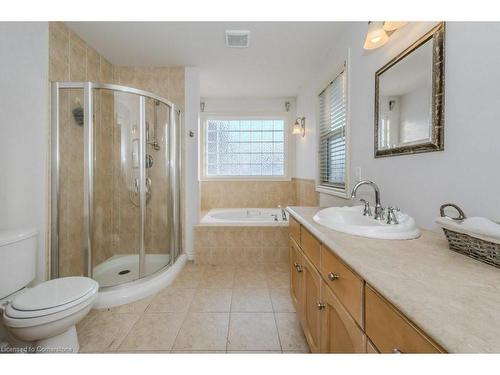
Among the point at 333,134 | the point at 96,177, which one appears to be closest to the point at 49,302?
the point at 96,177

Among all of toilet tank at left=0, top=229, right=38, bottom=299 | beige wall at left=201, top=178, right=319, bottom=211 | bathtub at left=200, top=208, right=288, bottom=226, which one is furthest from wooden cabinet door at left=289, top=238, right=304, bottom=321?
beige wall at left=201, top=178, right=319, bottom=211

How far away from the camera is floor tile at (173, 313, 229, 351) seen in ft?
4.66

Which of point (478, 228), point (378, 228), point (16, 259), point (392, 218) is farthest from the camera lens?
point (16, 259)

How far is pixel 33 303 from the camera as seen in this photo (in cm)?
120

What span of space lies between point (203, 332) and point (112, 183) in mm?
1525

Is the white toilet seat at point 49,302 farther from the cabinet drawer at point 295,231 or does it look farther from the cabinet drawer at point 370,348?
the cabinet drawer at point 370,348

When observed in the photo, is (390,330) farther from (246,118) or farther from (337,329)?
(246,118)

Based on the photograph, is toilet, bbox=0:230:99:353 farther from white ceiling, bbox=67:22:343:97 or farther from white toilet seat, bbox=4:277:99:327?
white ceiling, bbox=67:22:343:97

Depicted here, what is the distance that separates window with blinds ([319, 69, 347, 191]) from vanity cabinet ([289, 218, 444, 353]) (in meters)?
0.93

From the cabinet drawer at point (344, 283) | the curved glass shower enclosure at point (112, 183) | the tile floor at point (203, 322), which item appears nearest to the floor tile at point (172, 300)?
the tile floor at point (203, 322)

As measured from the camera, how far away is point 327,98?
2361 mm
